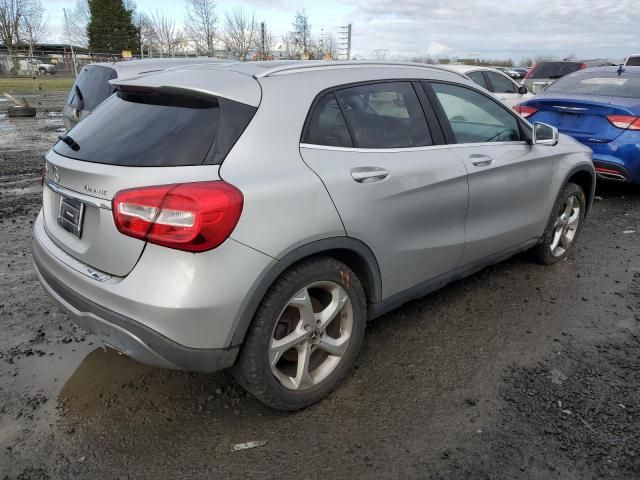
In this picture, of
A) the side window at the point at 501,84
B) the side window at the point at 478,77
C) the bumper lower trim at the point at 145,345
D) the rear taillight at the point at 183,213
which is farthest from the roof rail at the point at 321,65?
the side window at the point at 501,84

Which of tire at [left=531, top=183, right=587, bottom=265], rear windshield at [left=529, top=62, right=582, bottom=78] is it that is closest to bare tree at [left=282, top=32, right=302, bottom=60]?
rear windshield at [left=529, top=62, right=582, bottom=78]

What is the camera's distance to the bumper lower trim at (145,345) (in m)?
2.24

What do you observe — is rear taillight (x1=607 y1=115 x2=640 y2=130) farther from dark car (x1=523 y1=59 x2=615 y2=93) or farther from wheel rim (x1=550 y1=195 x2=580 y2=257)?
dark car (x1=523 y1=59 x2=615 y2=93)

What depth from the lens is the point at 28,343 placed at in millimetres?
3318

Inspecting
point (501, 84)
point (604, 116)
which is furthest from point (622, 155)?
point (501, 84)

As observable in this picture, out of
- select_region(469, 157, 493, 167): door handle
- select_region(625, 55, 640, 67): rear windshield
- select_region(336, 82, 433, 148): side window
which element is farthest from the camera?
select_region(625, 55, 640, 67): rear windshield

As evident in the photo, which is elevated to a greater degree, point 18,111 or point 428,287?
point 428,287

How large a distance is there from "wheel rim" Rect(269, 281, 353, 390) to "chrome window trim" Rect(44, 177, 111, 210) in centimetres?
94

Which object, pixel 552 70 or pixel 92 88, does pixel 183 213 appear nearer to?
pixel 92 88

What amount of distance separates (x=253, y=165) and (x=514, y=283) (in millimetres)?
2814

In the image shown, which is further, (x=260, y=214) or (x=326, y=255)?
(x=326, y=255)

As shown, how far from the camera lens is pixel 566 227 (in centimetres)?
469

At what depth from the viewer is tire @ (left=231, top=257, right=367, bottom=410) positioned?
2.41 meters

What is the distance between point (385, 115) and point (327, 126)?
52 centimetres
